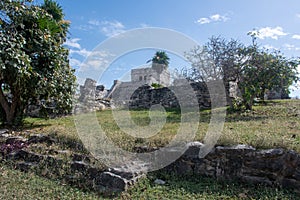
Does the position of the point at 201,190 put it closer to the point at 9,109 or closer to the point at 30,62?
the point at 30,62

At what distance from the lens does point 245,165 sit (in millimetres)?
3221

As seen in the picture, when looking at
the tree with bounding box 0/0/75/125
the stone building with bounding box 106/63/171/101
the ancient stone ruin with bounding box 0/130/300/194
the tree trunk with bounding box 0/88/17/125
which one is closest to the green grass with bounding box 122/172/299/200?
the ancient stone ruin with bounding box 0/130/300/194

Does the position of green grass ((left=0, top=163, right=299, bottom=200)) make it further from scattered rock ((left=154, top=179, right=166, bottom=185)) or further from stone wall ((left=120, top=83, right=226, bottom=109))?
stone wall ((left=120, top=83, right=226, bottom=109))

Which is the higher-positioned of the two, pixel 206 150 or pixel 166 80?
pixel 166 80

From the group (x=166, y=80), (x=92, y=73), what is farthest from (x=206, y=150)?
(x=166, y=80)

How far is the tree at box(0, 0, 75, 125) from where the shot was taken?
4.94 metres

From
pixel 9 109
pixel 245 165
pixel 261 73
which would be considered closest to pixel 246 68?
pixel 261 73

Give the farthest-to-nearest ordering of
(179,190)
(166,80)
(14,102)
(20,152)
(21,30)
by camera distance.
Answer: (166,80) → (14,102) → (21,30) → (20,152) → (179,190)

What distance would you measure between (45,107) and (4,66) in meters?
2.69

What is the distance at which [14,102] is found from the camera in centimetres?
654

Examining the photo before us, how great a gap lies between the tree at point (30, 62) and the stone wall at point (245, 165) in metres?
3.98

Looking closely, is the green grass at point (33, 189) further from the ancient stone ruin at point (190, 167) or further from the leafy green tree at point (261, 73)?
the leafy green tree at point (261, 73)

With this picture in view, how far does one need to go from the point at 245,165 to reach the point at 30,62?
532cm

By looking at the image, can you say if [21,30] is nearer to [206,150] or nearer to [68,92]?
[68,92]
